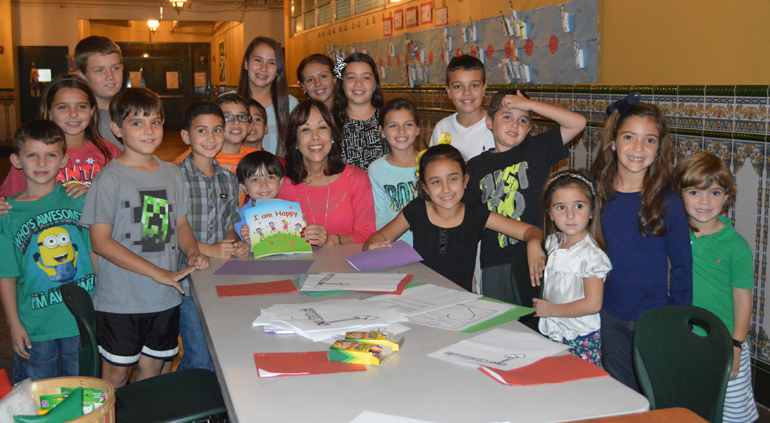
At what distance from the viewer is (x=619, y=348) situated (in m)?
2.28

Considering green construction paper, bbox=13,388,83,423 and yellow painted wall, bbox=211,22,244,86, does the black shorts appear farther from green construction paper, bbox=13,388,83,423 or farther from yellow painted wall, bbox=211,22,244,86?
yellow painted wall, bbox=211,22,244,86

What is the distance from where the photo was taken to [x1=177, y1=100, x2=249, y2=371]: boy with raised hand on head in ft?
8.68

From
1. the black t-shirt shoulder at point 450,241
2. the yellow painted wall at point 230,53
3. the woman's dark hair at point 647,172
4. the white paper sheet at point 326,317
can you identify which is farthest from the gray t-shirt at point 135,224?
the yellow painted wall at point 230,53

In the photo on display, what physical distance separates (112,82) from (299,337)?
216 centimetres

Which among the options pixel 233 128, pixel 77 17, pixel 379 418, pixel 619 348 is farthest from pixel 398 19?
pixel 77 17

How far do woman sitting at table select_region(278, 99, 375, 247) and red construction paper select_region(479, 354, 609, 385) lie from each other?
147 centimetres

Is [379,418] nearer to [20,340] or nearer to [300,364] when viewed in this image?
[300,364]

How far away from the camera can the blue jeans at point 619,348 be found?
225 centimetres

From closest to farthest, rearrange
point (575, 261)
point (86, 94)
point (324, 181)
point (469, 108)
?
point (575, 261)
point (86, 94)
point (324, 181)
point (469, 108)

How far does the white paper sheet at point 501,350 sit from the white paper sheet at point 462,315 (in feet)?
0.29

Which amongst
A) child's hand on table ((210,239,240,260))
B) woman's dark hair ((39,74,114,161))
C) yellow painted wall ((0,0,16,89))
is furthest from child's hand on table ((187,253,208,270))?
yellow painted wall ((0,0,16,89))

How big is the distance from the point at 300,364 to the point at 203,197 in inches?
56.2

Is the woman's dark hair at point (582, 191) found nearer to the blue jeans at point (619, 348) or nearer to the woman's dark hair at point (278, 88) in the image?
the blue jeans at point (619, 348)

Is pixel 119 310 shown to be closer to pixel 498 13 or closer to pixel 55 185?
pixel 55 185
